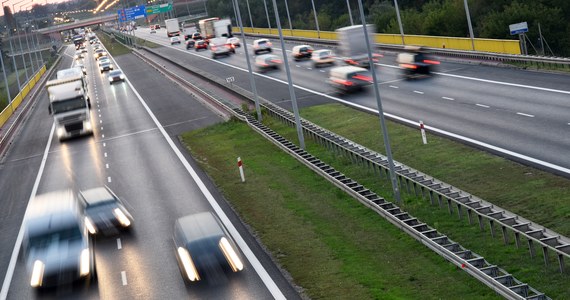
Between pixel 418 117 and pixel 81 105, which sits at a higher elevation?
pixel 81 105

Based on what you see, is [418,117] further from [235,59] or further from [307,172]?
Result: [235,59]

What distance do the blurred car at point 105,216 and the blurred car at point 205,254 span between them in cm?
700

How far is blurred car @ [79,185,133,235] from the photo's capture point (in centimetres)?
3325

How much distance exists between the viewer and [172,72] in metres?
98.7

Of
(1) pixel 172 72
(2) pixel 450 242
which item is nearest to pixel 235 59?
(1) pixel 172 72

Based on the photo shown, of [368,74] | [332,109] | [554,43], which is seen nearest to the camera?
[332,109]

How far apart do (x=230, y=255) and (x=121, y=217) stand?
8.83 m

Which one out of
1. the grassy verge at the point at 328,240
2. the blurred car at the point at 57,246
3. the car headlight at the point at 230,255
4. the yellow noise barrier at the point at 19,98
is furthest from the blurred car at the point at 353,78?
the car headlight at the point at 230,255

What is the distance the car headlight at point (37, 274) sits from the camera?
27261 mm

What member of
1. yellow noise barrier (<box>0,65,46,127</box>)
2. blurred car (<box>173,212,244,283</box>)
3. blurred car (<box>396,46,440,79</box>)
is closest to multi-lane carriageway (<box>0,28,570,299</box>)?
blurred car (<box>173,212,244,283</box>)

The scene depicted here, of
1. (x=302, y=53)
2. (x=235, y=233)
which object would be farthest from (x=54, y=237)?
(x=302, y=53)

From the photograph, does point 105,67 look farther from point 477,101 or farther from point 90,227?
point 90,227

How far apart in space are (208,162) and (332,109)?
14.9m

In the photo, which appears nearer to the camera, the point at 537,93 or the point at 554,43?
the point at 537,93
